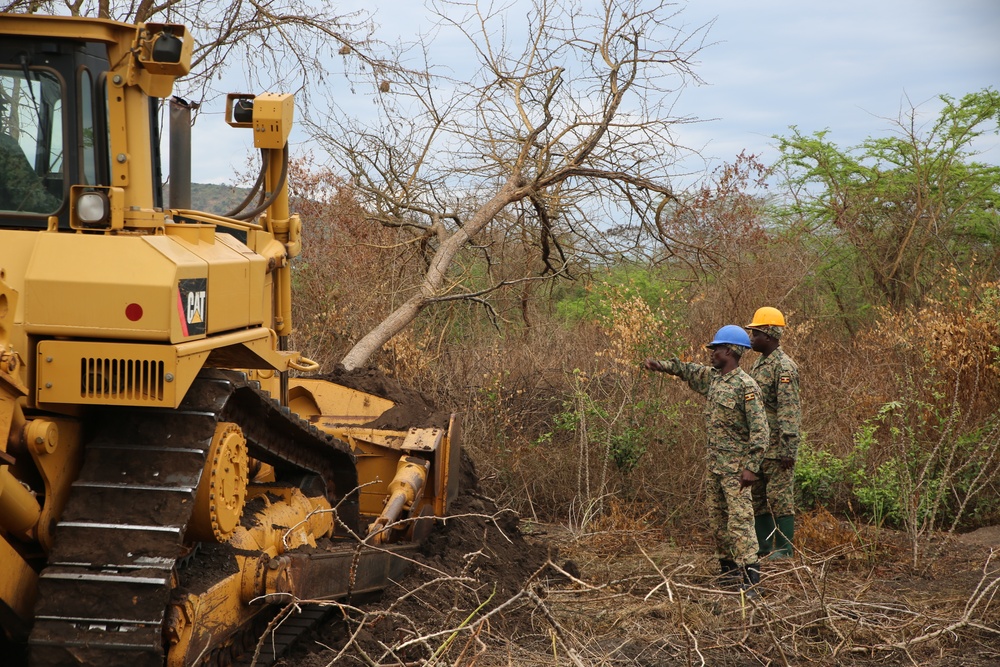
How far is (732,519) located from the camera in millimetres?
6602

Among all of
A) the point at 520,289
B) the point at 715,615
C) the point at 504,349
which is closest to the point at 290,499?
the point at 715,615

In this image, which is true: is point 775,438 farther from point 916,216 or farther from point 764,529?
point 916,216

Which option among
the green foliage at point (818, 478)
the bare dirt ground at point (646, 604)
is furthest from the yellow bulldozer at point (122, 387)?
the green foliage at point (818, 478)

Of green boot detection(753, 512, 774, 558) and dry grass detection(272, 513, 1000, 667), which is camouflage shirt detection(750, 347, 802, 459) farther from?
dry grass detection(272, 513, 1000, 667)

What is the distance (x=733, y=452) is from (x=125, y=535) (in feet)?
14.1

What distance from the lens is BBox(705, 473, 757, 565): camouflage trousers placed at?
6492 mm

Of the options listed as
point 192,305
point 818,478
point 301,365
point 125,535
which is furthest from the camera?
point 818,478

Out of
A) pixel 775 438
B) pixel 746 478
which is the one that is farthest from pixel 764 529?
pixel 746 478

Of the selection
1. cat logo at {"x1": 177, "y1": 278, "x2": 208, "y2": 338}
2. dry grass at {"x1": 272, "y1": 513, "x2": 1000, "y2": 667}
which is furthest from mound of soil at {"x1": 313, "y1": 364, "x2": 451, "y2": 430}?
cat logo at {"x1": 177, "y1": 278, "x2": 208, "y2": 338}

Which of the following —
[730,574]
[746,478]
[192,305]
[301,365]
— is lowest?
[730,574]

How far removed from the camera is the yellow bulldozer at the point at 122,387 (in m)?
3.47

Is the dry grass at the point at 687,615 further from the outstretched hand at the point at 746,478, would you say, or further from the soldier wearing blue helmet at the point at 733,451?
the outstretched hand at the point at 746,478

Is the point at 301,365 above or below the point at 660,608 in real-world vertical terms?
above

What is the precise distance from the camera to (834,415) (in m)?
9.66
